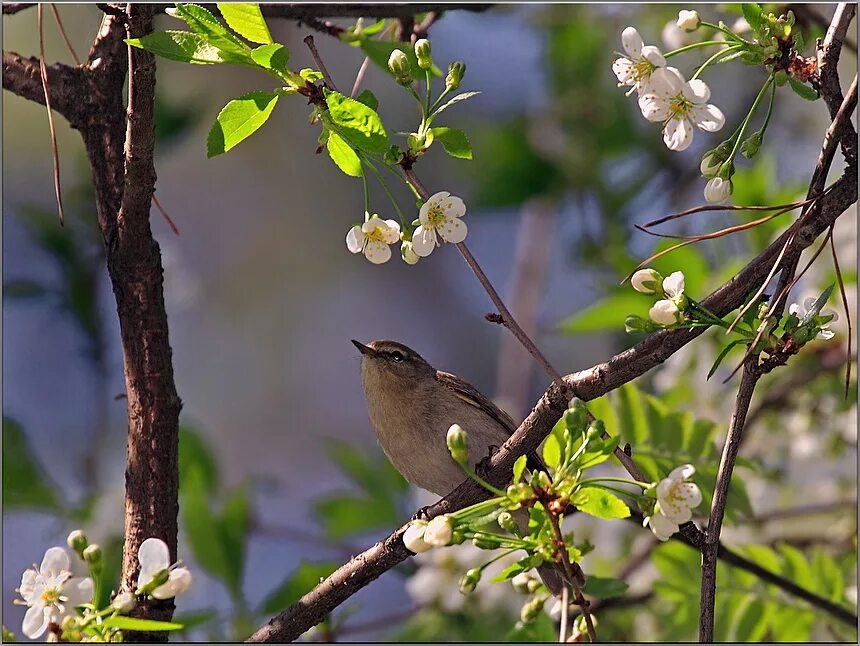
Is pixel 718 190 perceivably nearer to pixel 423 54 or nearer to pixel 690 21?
pixel 690 21

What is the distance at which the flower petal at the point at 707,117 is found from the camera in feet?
5.61

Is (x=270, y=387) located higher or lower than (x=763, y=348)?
higher

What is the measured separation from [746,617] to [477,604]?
1027 millimetres

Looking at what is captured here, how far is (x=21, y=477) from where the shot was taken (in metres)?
3.41

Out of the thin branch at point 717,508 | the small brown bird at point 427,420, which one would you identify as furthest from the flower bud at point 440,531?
the small brown bird at point 427,420

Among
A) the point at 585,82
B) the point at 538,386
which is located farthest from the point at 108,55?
the point at 538,386

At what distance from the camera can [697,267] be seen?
11.4ft

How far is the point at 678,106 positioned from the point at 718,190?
171mm

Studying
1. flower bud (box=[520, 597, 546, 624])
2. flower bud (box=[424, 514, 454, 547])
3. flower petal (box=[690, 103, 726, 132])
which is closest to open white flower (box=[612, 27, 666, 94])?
flower petal (box=[690, 103, 726, 132])

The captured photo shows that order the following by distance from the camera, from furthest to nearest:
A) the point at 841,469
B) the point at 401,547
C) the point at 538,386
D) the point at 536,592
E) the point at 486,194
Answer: the point at 538,386, the point at 486,194, the point at 841,469, the point at 536,592, the point at 401,547

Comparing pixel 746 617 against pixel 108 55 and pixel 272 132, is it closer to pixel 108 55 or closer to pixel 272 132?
pixel 108 55

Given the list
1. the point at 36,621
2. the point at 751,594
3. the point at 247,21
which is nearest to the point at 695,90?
the point at 247,21

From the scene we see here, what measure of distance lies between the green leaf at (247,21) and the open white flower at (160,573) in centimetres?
90

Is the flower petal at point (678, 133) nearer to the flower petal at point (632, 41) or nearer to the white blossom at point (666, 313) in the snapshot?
the flower petal at point (632, 41)
